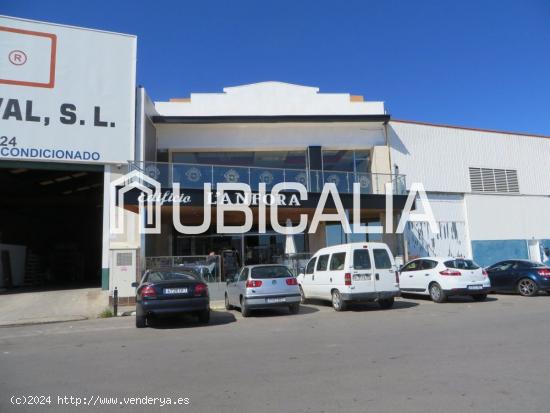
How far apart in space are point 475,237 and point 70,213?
28.5m

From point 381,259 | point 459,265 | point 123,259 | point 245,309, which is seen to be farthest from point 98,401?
point 459,265

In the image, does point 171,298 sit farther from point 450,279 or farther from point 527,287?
point 527,287

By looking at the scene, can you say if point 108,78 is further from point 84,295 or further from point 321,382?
point 321,382

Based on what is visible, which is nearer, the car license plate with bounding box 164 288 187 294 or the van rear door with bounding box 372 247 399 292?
the car license plate with bounding box 164 288 187 294

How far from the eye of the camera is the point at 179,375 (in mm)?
6035

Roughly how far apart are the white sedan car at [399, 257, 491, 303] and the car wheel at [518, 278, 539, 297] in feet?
6.70

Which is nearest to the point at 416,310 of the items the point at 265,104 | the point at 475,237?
the point at 475,237

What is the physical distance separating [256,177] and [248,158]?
5.19 m

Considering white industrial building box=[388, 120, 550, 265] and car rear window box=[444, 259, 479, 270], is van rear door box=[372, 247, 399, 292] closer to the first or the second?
car rear window box=[444, 259, 479, 270]

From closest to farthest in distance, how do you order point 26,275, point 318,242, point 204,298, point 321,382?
point 321,382
point 204,298
point 318,242
point 26,275

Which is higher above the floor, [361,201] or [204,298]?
[361,201]

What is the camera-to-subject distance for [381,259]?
527 inches

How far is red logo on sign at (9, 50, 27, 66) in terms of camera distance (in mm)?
19172

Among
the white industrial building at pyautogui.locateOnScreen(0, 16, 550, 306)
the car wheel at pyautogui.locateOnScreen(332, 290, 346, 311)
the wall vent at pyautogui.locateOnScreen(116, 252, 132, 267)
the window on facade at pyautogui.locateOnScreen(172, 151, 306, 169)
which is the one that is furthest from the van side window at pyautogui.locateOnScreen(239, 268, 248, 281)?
the window on facade at pyautogui.locateOnScreen(172, 151, 306, 169)
